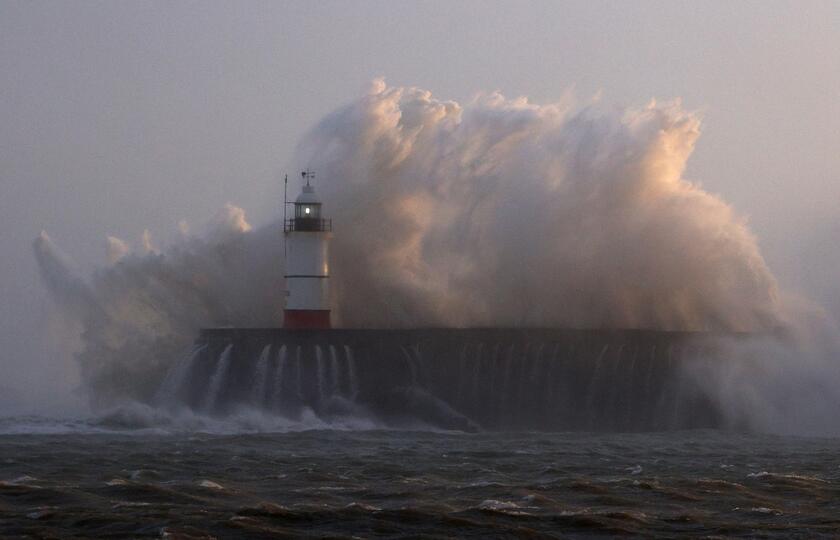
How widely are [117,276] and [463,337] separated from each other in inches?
459

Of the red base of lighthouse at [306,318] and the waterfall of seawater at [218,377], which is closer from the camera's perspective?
the waterfall of seawater at [218,377]

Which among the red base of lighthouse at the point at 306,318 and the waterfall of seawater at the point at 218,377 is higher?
the red base of lighthouse at the point at 306,318

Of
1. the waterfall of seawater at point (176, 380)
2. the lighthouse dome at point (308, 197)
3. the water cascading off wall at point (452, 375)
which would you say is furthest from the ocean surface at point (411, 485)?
the lighthouse dome at point (308, 197)

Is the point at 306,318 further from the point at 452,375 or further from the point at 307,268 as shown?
the point at 452,375

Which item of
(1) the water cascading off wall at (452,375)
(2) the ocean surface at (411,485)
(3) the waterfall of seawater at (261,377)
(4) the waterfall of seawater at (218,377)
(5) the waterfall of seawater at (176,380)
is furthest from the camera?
(5) the waterfall of seawater at (176,380)

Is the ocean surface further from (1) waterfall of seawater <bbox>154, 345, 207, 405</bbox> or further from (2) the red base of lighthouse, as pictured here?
(2) the red base of lighthouse

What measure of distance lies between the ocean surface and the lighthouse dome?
33.0 ft

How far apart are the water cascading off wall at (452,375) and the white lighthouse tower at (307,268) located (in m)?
1.78

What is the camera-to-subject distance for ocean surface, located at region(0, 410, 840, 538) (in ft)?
61.6

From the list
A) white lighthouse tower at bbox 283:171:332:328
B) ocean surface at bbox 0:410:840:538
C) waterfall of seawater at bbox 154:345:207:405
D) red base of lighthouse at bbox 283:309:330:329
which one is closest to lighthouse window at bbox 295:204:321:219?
white lighthouse tower at bbox 283:171:332:328

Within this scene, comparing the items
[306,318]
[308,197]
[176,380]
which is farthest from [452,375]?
[176,380]

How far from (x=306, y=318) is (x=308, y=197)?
11.4 ft

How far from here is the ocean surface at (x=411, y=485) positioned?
61.6ft

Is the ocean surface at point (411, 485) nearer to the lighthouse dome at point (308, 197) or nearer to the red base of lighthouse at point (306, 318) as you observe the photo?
the red base of lighthouse at point (306, 318)
